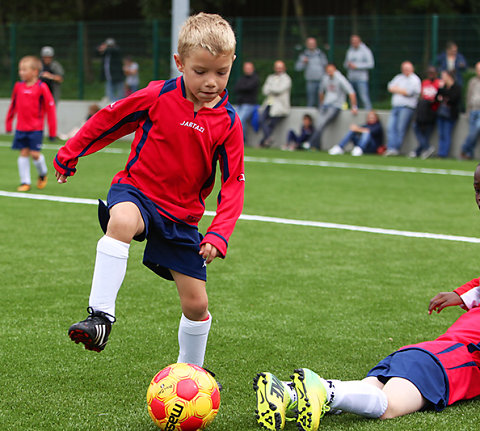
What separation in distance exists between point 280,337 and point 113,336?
998mm

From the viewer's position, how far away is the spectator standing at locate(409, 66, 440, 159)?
1711cm

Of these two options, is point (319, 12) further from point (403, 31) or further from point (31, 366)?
point (31, 366)

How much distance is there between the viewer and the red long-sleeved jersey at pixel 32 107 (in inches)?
453

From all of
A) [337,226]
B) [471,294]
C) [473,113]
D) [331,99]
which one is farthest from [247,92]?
[471,294]

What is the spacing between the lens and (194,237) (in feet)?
12.4

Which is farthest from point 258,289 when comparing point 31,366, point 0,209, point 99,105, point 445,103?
point 99,105

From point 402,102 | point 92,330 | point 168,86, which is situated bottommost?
point 402,102

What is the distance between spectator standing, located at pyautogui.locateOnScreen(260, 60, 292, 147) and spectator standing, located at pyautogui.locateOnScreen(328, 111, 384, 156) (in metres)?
1.85

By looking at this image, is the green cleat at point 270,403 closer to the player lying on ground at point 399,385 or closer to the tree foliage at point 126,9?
the player lying on ground at point 399,385

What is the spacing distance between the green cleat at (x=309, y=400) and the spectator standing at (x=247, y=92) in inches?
650

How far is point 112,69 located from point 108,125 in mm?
18741

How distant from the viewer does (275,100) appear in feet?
64.0

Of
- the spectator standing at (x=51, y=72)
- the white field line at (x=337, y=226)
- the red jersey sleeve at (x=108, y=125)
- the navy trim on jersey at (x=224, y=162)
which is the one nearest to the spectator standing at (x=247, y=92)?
the spectator standing at (x=51, y=72)

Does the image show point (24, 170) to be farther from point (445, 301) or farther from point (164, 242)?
point (445, 301)
